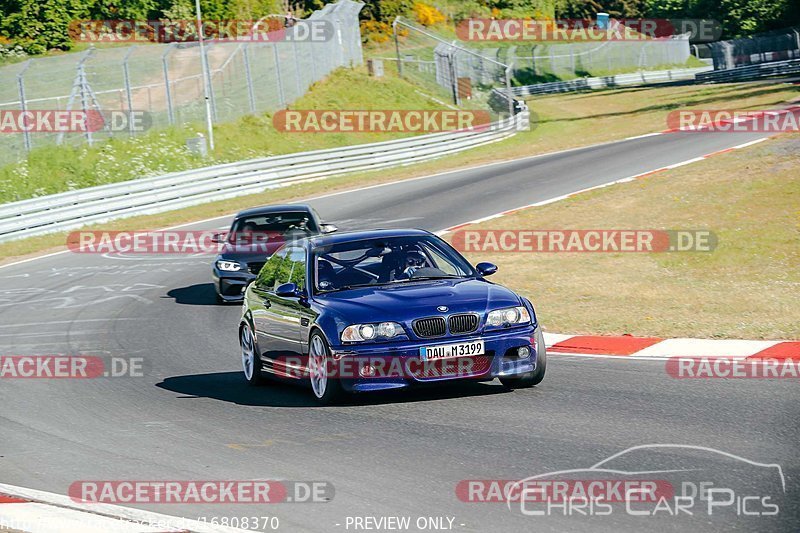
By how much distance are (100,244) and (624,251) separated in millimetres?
12745

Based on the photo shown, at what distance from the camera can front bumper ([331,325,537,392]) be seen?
30.5ft

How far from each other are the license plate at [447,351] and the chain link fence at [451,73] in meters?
42.1

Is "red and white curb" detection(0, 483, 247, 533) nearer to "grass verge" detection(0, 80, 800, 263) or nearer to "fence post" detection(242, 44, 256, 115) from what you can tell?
"grass verge" detection(0, 80, 800, 263)

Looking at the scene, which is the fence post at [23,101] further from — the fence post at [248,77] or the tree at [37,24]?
the tree at [37,24]

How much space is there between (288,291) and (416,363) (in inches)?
64.8

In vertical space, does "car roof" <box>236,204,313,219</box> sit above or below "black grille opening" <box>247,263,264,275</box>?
above

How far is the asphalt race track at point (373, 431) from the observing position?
21.7ft

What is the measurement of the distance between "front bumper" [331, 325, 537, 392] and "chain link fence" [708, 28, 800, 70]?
7025 cm

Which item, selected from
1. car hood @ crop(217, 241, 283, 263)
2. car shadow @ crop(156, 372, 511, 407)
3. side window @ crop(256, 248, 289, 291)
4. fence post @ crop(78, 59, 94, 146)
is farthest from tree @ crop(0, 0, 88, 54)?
side window @ crop(256, 248, 289, 291)

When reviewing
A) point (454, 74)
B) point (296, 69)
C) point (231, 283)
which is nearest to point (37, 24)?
point (296, 69)

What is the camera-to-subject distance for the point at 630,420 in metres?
8.35

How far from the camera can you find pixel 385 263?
1061 cm

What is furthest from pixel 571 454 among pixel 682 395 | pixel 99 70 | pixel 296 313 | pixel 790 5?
pixel 790 5

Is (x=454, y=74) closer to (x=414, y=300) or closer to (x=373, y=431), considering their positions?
(x=414, y=300)
